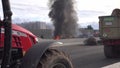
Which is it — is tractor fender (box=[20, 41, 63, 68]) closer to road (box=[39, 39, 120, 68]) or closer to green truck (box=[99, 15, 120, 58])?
road (box=[39, 39, 120, 68])

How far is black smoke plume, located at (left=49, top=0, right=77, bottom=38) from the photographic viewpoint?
86.8 metres

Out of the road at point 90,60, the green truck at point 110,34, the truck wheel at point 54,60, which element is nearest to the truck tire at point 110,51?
the green truck at point 110,34

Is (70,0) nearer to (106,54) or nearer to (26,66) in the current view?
(106,54)

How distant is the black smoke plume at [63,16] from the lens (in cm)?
8681

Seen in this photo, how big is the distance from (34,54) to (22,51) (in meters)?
0.39

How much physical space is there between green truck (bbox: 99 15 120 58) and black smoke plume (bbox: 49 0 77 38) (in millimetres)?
64869

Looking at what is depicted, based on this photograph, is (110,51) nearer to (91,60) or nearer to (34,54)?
(91,60)

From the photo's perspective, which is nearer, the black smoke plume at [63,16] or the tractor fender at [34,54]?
the tractor fender at [34,54]

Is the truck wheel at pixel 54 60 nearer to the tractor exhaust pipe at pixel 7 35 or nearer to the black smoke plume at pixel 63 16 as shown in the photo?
the tractor exhaust pipe at pixel 7 35

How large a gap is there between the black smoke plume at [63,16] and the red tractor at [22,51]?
78094 mm

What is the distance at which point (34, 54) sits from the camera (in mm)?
7422

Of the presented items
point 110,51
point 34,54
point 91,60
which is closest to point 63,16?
point 110,51

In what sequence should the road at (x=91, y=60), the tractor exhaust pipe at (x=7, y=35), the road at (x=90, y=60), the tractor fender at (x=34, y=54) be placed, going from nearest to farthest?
the tractor exhaust pipe at (x=7, y=35), the tractor fender at (x=34, y=54), the road at (x=91, y=60), the road at (x=90, y=60)

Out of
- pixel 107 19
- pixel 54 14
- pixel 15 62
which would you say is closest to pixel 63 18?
pixel 54 14
